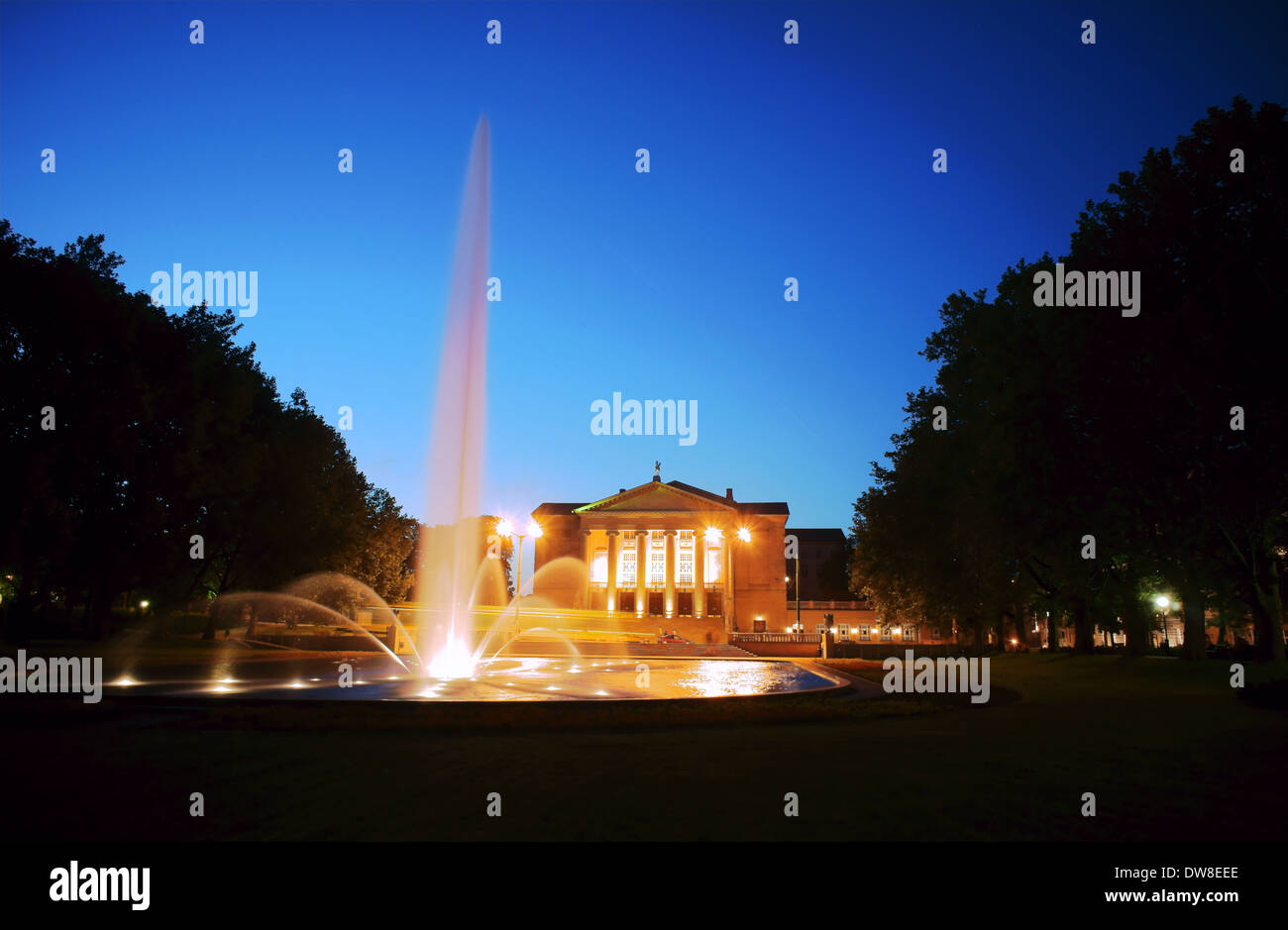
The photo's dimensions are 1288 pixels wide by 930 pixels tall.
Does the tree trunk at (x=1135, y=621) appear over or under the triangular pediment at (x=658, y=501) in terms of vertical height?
under

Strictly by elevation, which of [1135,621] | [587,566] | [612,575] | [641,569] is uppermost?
[1135,621]

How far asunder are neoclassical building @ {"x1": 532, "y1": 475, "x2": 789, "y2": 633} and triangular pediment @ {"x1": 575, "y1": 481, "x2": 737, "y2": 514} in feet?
0.38

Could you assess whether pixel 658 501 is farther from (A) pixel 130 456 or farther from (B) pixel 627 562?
(A) pixel 130 456

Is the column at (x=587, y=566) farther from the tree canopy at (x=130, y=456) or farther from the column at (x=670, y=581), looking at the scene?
the tree canopy at (x=130, y=456)

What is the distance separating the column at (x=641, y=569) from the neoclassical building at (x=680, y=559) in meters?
0.12

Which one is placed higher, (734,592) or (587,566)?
(587,566)

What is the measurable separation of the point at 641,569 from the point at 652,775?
85678 mm

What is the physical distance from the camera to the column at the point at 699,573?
3627 inches

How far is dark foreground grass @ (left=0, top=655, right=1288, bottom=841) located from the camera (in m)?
6.50

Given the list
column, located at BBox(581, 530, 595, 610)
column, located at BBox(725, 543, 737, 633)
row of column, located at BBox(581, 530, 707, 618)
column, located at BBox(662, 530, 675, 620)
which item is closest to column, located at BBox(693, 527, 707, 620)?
row of column, located at BBox(581, 530, 707, 618)

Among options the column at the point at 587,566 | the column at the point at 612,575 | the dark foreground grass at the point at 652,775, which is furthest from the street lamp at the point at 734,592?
the dark foreground grass at the point at 652,775

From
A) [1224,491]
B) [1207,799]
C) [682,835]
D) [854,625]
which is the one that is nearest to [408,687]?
[682,835]

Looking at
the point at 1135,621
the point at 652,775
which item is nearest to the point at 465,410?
the point at 652,775

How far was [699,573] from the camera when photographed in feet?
302
